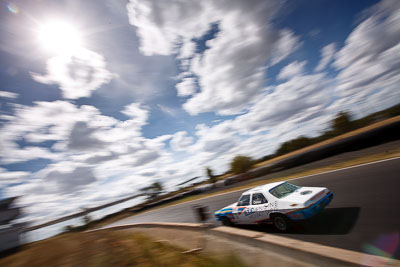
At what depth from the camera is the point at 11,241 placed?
1498cm

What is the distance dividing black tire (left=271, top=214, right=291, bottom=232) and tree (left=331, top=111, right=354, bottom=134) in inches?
1995

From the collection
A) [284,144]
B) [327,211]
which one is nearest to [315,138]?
[284,144]

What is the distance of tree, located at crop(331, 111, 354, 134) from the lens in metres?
44.6

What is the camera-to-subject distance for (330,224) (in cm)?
507

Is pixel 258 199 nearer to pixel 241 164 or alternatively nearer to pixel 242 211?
pixel 242 211

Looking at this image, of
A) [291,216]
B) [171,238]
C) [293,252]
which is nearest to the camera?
[293,252]

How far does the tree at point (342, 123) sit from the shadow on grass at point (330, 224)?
162 ft

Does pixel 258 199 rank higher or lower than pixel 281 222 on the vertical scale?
higher

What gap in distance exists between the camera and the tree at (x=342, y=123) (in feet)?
146

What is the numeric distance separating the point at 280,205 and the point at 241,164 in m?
30.2

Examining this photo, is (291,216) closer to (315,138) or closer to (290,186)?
(290,186)

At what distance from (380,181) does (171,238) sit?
27.4 feet

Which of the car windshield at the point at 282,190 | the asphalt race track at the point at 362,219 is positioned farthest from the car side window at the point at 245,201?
the car windshield at the point at 282,190

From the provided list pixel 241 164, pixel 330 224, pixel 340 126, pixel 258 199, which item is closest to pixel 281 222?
pixel 258 199
